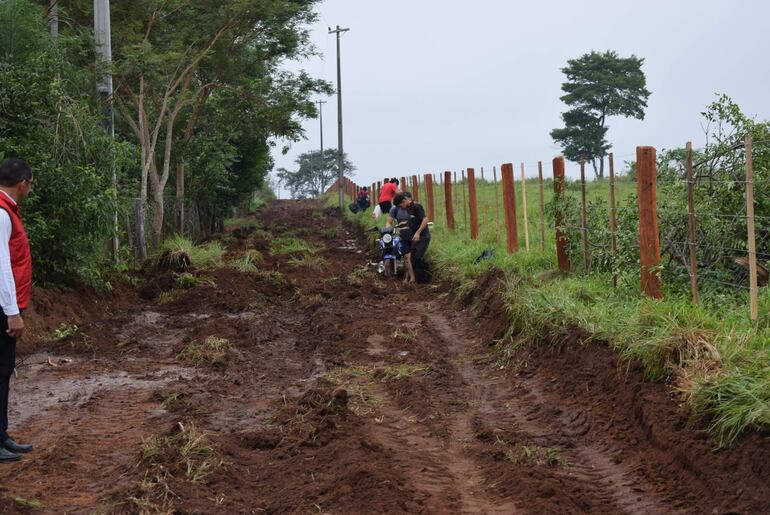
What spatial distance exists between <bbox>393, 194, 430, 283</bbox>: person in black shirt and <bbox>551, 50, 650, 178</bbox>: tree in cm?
3821

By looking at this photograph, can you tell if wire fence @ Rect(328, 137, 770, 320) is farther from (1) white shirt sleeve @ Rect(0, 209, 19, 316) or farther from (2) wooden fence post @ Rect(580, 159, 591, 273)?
(1) white shirt sleeve @ Rect(0, 209, 19, 316)

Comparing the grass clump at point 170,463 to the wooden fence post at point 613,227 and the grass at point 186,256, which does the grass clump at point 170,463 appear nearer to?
the wooden fence post at point 613,227

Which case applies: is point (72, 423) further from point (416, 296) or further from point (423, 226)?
point (423, 226)

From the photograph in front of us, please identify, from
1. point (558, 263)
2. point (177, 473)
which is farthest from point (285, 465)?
point (558, 263)

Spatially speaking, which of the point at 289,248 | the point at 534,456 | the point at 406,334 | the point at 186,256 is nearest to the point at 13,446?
the point at 534,456

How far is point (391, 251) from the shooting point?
1667 centimetres

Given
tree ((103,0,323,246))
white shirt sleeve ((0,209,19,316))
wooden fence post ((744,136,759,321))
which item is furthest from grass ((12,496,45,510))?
tree ((103,0,323,246))

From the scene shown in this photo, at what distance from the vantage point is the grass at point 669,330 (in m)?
5.57

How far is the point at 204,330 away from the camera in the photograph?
11094 mm

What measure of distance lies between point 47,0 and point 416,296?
34.3ft

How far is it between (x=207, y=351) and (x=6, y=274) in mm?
4258

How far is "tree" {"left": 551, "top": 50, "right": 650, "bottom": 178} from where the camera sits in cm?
5294

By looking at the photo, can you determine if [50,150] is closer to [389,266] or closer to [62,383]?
[62,383]

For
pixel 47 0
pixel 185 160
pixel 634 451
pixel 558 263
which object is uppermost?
pixel 47 0
